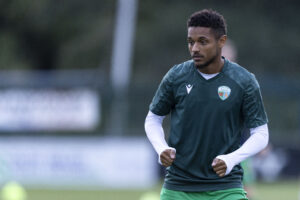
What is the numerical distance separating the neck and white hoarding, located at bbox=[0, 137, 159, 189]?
41.4 feet

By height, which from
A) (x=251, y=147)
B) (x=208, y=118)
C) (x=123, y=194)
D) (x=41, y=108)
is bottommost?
(x=123, y=194)

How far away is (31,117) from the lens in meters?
20.2

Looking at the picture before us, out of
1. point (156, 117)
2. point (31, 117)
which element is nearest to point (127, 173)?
point (31, 117)

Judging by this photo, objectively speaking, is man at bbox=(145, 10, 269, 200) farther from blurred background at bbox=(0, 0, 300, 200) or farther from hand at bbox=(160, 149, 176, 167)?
blurred background at bbox=(0, 0, 300, 200)

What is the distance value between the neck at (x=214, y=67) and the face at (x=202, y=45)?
3cm

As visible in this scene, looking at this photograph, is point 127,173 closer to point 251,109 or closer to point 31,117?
point 31,117

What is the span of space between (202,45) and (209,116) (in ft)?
1.68

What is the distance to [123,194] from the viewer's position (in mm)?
16219

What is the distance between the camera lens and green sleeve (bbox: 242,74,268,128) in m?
5.93

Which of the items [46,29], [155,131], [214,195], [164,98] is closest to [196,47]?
[164,98]

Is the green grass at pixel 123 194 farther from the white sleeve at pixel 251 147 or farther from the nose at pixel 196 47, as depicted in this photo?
the nose at pixel 196 47

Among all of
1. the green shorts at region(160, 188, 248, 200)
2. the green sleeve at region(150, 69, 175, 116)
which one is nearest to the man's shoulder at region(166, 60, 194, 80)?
the green sleeve at region(150, 69, 175, 116)

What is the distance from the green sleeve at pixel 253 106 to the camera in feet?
19.5

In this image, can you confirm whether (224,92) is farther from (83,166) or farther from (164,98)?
(83,166)
